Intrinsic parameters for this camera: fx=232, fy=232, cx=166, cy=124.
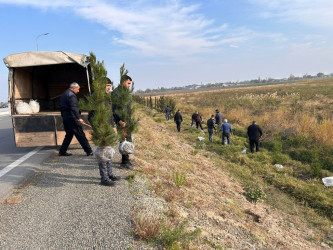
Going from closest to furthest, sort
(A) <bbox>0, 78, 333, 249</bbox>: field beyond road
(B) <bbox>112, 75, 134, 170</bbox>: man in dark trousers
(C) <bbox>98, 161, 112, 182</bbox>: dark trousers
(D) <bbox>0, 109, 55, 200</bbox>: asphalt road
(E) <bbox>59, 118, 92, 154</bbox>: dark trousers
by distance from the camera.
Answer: (A) <bbox>0, 78, 333, 249</bbox>: field beyond road < (C) <bbox>98, 161, 112, 182</bbox>: dark trousers < (D) <bbox>0, 109, 55, 200</bbox>: asphalt road < (B) <bbox>112, 75, 134, 170</bbox>: man in dark trousers < (E) <bbox>59, 118, 92, 154</bbox>: dark trousers

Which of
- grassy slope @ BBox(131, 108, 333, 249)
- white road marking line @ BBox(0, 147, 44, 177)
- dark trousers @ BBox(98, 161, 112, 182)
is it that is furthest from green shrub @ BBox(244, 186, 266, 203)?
white road marking line @ BBox(0, 147, 44, 177)

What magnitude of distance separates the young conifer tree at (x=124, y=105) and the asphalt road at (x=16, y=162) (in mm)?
2317

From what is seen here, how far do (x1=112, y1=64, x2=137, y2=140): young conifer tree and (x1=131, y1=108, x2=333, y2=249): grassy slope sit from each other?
1.01m

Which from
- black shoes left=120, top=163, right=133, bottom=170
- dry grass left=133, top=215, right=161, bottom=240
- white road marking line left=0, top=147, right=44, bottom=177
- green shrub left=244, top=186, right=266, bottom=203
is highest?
white road marking line left=0, top=147, right=44, bottom=177

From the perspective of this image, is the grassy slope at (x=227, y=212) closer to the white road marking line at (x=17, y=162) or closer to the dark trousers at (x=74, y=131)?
the dark trousers at (x=74, y=131)

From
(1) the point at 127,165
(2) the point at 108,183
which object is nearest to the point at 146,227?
(2) the point at 108,183

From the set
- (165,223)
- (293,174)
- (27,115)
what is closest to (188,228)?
(165,223)

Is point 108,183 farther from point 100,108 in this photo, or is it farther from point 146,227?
point 146,227

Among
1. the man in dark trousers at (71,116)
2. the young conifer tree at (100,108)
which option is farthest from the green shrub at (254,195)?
the man in dark trousers at (71,116)

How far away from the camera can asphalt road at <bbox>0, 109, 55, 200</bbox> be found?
4566 millimetres

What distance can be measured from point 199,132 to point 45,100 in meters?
9.14

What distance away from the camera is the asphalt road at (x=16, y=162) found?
457 cm

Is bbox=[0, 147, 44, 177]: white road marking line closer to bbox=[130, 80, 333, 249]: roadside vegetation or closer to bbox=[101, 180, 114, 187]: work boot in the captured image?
bbox=[101, 180, 114, 187]: work boot

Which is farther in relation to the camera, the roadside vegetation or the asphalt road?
the asphalt road
